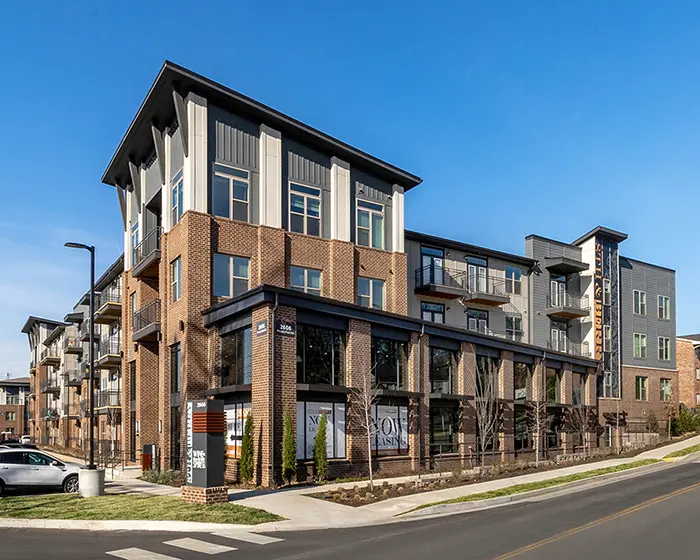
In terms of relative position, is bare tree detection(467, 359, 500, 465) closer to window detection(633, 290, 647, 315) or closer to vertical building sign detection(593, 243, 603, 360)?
vertical building sign detection(593, 243, 603, 360)

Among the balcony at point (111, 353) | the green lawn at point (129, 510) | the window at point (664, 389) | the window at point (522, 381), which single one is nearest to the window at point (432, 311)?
the window at point (522, 381)

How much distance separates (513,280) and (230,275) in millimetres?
21496

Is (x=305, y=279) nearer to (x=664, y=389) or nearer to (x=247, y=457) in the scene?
(x=247, y=457)

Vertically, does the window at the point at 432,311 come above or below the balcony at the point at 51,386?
above

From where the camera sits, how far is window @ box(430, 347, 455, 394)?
32.3 m

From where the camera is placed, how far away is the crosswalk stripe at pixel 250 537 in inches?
623

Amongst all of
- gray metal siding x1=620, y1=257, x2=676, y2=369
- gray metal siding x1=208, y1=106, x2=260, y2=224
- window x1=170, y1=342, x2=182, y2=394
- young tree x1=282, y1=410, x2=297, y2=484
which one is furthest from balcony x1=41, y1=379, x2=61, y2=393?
young tree x1=282, y1=410, x2=297, y2=484

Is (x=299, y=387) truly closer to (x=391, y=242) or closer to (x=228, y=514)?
(x=228, y=514)

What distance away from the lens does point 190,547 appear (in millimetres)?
15094

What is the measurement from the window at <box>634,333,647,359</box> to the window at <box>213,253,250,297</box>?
33.4 metres

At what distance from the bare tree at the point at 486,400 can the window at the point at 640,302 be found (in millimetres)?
22521

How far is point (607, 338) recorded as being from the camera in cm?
5050

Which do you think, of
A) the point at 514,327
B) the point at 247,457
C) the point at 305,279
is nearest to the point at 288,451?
the point at 247,457

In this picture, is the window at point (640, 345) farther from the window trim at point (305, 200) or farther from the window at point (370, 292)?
the window trim at point (305, 200)
